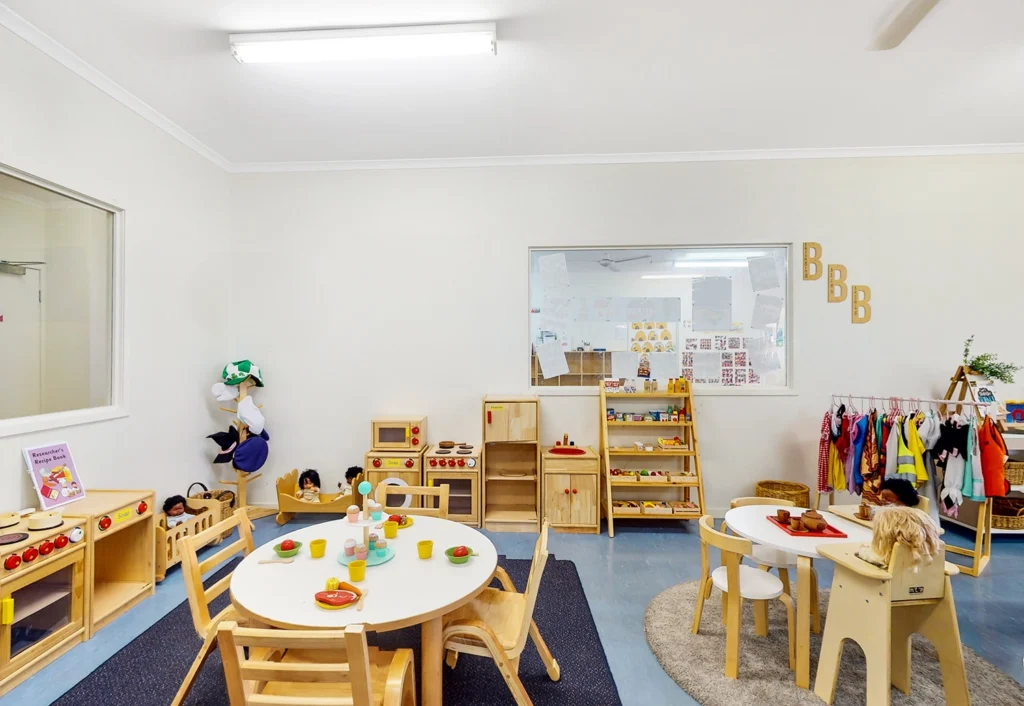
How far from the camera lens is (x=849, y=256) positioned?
4.12m

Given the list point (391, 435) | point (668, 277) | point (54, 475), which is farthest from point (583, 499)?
point (54, 475)

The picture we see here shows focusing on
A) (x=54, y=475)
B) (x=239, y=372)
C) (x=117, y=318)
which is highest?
(x=117, y=318)

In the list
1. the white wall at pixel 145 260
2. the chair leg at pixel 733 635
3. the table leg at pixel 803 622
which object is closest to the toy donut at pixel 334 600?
the chair leg at pixel 733 635

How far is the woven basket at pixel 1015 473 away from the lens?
3488 mm

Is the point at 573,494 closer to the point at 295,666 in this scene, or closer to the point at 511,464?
the point at 511,464

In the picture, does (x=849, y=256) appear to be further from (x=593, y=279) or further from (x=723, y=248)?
(x=593, y=279)

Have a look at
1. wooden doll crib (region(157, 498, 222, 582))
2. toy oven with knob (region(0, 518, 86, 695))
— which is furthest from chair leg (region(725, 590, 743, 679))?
toy oven with knob (region(0, 518, 86, 695))

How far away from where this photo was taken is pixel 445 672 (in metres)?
2.16

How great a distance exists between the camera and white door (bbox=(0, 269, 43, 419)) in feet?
8.50

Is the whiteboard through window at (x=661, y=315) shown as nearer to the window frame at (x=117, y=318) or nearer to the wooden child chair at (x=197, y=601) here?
the wooden child chair at (x=197, y=601)

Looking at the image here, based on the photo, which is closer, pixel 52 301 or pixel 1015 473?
pixel 52 301

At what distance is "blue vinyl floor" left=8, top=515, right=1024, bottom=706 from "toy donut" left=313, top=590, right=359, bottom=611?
127 cm

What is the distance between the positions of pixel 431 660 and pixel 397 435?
8.31 ft

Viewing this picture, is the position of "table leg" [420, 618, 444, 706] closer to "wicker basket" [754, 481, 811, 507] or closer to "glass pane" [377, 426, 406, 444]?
"glass pane" [377, 426, 406, 444]
